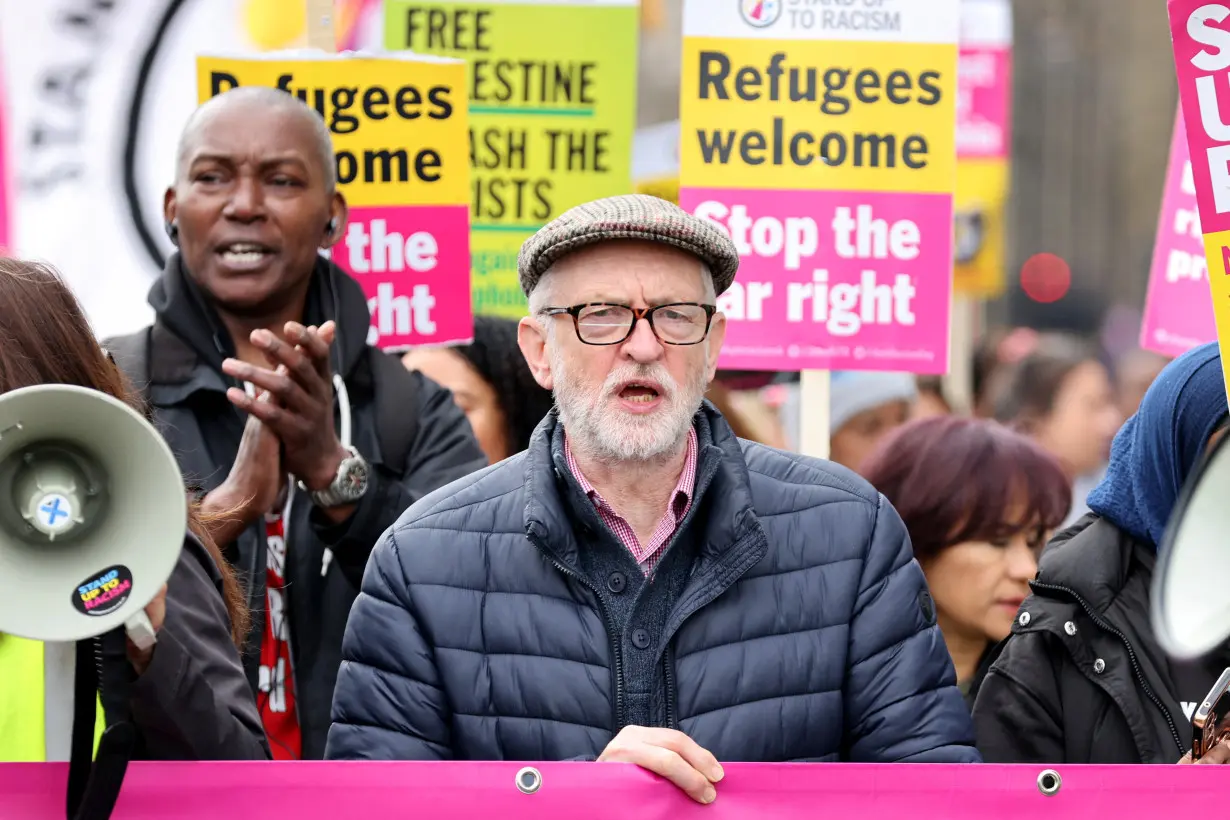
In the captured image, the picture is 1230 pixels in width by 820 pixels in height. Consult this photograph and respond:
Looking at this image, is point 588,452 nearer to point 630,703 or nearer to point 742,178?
point 630,703

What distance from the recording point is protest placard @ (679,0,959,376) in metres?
4.65

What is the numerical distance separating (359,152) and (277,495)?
130 cm

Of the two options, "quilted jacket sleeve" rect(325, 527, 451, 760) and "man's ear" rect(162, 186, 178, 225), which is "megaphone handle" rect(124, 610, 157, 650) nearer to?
"quilted jacket sleeve" rect(325, 527, 451, 760)

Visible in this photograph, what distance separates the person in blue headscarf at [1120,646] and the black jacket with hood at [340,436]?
125cm

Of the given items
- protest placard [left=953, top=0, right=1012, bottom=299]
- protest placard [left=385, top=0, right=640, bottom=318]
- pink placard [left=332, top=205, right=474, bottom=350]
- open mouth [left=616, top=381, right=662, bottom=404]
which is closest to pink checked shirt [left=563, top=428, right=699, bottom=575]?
open mouth [left=616, top=381, right=662, bottom=404]

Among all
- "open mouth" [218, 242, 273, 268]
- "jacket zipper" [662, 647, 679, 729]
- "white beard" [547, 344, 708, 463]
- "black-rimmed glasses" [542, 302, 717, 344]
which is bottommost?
"jacket zipper" [662, 647, 679, 729]

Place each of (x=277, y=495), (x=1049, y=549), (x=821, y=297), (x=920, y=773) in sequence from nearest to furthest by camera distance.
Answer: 1. (x=920, y=773)
2. (x=1049, y=549)
3. (x=277, y=495)
4. (x=821, y=297)

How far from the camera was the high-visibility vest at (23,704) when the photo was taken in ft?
8.22

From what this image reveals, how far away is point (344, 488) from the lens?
3676 millimetres

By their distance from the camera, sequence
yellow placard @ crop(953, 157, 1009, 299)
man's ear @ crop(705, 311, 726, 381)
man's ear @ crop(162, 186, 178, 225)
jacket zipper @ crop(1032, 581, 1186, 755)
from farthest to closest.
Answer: yellow placard @ crop(953, 157, 1009, 299) → man's ear @ crop(162, 186, 178, 225) → jacket zipper @ crop(1032, 581, 1186, 755) → man's ear @ crop(705, 311, 726, 381)

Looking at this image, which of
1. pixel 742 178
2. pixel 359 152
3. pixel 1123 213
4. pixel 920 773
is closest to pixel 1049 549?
pixel 920 773

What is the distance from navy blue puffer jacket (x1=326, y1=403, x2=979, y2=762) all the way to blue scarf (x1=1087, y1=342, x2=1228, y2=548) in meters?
0.59

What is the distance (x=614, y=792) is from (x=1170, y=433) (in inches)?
48.8

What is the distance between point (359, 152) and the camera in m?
4.71
